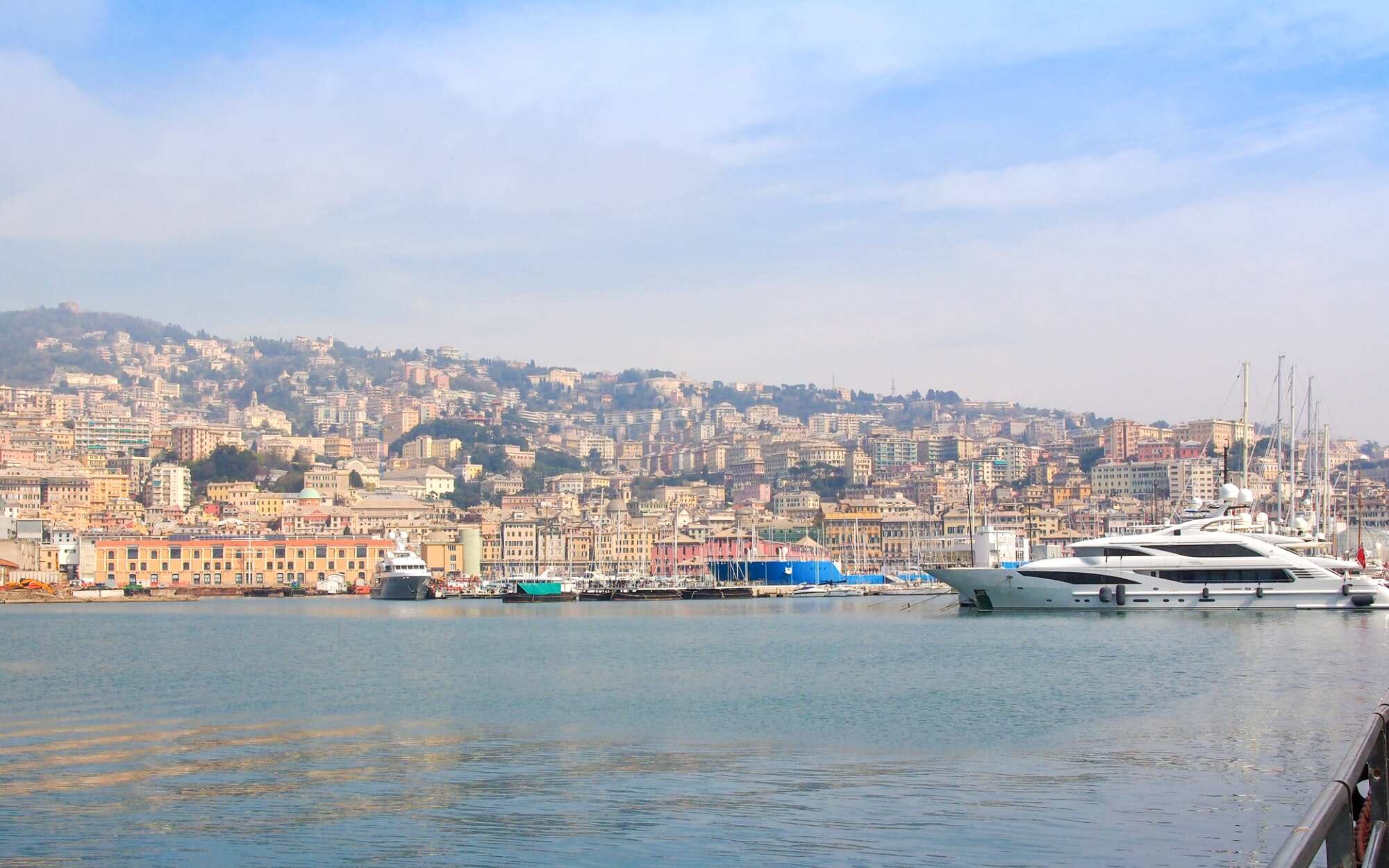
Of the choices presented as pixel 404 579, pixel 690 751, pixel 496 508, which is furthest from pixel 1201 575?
pixel 496 508

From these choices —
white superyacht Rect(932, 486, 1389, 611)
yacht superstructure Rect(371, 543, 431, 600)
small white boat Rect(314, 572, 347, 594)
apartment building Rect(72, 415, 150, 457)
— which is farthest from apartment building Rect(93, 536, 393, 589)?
apartment building Rect(72, 415, 150, 457)

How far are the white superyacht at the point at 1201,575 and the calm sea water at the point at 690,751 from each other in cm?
729

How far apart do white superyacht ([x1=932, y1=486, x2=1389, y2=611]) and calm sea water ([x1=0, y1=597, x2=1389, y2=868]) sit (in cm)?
729

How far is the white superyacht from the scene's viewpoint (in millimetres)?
45688

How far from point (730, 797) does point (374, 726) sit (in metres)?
8.17

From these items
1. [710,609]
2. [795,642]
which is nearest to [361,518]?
[710,609]

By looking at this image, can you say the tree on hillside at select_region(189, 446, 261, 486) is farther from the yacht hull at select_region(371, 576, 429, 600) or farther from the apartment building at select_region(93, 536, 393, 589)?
the yacht hull at select_region(371, 576, 429, 600)

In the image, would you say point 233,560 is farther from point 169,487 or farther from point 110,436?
point 110,436

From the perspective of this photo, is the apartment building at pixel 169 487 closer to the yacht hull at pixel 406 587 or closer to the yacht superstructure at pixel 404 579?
the yacht superstructure at pixel 404 579

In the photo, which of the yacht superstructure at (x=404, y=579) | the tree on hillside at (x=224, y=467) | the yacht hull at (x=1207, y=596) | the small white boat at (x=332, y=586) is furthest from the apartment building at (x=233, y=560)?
the yacht hull at (x=1207, y=596)

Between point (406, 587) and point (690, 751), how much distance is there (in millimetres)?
73385

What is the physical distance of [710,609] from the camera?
→ 7100 centimetres

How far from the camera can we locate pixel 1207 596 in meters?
45.8

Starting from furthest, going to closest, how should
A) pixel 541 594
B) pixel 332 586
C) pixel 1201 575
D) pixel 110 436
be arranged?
1. pixel 110 436
2. pixel 332 586
3. pixel 541 594
4. pixel 1201 575
